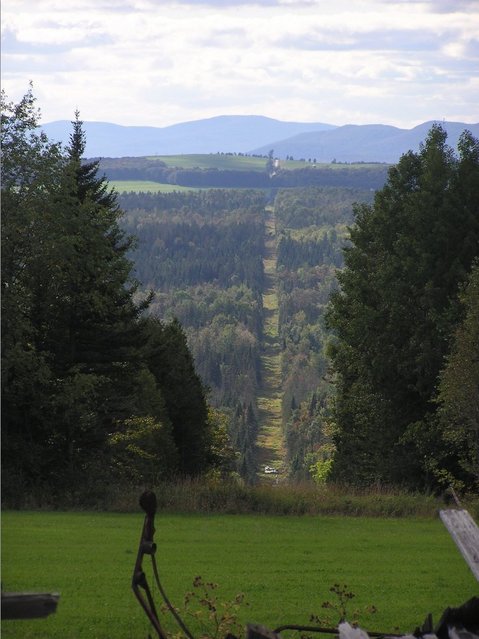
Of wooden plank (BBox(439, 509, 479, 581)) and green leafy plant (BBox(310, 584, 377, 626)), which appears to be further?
green leafy plant (BBox(310, 584, 377, 626))

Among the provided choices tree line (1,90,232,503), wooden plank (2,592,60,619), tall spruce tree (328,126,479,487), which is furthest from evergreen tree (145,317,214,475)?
wooden plank (2,592,60,619)

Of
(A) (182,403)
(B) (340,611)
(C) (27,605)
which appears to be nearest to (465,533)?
(C) (27,605)

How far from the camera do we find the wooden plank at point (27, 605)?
5.71m

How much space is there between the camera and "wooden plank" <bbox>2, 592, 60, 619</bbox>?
571 cm

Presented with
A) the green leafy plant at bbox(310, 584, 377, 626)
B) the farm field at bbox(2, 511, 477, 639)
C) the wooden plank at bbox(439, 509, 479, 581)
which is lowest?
the farm field at bbox(2, 511, 477, 639)

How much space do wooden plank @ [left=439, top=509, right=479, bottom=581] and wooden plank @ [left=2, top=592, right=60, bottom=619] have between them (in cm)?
288

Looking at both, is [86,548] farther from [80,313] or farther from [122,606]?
[80,313]

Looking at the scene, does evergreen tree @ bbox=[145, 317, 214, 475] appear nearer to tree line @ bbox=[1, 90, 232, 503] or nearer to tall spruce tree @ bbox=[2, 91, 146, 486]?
tree line @ bbox=[1, 90, 232, 503]

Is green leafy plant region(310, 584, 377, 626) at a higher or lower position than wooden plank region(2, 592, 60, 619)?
lower

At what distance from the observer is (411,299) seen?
129 feet

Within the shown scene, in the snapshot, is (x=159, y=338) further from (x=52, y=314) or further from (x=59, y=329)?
(x=52, y=314)

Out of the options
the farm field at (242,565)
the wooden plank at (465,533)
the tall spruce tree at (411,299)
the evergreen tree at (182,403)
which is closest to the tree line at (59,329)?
the farm field at (242,565)

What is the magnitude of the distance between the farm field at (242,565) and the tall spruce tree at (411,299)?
14.2m

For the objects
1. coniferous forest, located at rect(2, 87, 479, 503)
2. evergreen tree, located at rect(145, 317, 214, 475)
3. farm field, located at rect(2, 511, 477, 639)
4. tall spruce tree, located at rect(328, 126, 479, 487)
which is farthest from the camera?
evergreen tree, located at rect(145, 317, 214, 475)
